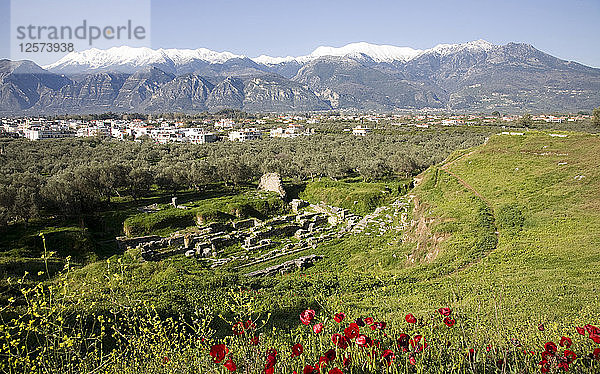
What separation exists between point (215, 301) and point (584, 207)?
810 inches

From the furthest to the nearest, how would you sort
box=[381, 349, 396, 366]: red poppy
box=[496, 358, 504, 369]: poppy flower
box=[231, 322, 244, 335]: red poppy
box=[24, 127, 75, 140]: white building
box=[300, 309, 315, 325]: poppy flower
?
box=[24, 127, 75, 140]: white building → box=[231, 322, 244, 335]: red poppy → box=[496, 358, 504, 369]: poppy flower → box=[300, 309, 315, 325]: poppy flower → box=[381, 349, 396, 366]: red poppy

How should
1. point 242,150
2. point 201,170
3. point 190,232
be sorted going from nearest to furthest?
1. point 190,232
2. point 201,170
3. point 242,150

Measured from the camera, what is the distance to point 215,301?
12.5 m

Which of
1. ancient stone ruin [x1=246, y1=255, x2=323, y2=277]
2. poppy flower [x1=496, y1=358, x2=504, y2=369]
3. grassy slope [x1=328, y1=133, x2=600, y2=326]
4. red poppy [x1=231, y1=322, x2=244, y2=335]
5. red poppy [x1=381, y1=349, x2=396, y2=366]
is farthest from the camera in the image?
ancient stone ruin [x1=246, y1=255, x2=323, y2=277]

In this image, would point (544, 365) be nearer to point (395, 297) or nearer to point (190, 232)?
point (395, 297)

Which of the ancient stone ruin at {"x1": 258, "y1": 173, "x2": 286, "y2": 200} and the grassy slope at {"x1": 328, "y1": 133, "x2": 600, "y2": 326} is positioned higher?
the grassy slope at {"x1": 328, "y1": 133, "x2": 600, "y2": 326}

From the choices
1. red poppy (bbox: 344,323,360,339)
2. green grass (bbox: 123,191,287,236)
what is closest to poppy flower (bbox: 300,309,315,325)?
red poppy (bbox: 344,323,360,339)

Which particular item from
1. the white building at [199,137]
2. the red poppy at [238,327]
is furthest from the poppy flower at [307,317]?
the white building at [199,137]

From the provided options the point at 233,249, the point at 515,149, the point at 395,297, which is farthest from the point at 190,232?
the point at 515,149

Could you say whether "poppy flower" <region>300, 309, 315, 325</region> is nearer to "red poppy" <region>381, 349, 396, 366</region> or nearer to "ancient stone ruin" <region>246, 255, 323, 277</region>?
"red poppy" <region>381, 349, 396, 366</region>

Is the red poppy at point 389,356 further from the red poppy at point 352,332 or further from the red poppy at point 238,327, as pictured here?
the red poppy at point 238,327

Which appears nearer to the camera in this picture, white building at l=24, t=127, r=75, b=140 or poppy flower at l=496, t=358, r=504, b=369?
poppy flower at l=496, t=358, r=504, b=369

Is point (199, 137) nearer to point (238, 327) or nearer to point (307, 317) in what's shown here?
point (238, 327)

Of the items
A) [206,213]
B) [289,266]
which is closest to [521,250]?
[289,266]
